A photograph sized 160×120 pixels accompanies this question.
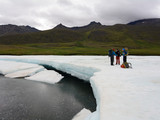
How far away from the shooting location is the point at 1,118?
8.91m

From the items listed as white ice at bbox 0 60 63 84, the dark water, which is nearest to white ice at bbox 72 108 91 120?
the dark water

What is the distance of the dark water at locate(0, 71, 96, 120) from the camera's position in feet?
30.5

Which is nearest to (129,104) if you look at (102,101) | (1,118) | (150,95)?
(102,101)

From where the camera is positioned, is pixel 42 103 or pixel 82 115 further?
pixel 42 103

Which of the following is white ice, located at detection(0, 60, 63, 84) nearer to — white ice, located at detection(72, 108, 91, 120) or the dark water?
the dark water

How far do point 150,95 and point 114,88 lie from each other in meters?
1.99

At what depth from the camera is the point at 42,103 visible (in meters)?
11.2

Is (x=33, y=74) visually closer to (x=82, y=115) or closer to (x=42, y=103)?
(x=42, y=103)

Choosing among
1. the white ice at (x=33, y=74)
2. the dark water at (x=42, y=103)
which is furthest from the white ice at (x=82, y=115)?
the white ice at (x=33, y=74)

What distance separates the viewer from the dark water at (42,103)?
930 centimetres

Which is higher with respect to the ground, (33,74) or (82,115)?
(33,74)

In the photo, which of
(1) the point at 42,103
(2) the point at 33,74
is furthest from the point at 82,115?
(2) the point at 33,74

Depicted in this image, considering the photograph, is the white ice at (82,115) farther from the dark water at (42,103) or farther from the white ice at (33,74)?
the white ice at (33,74)

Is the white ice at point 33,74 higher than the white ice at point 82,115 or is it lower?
higher
